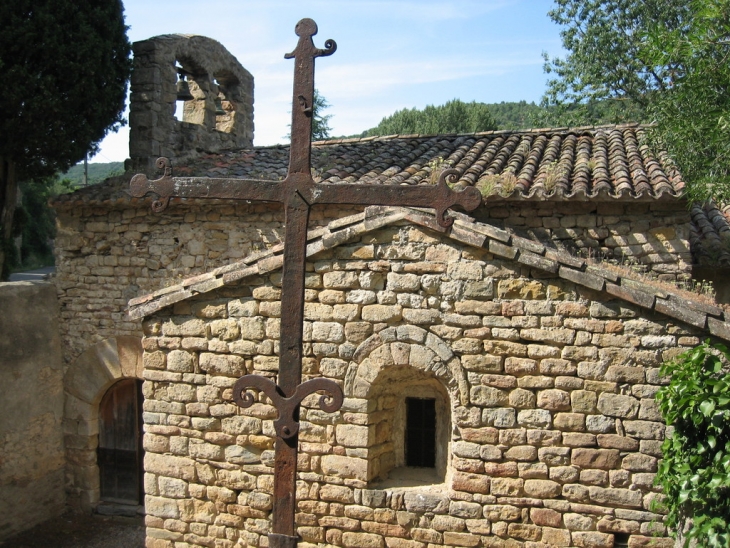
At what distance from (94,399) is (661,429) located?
7.41m

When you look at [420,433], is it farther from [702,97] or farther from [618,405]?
[702,97]

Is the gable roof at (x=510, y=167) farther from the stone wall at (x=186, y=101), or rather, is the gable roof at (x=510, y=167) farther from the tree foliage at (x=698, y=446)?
the tree foliage at (x=698, y=446)

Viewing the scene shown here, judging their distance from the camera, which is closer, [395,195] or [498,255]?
[395,195]

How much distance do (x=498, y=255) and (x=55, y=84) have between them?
7046mm

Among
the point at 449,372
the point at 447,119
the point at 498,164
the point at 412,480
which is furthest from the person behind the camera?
the point at 447,119

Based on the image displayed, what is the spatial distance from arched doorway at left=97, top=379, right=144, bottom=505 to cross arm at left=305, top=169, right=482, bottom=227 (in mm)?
7393

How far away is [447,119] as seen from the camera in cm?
3114

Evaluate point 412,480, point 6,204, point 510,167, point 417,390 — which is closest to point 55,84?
point 6,204

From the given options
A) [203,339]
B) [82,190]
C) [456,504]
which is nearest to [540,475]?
[456,504]

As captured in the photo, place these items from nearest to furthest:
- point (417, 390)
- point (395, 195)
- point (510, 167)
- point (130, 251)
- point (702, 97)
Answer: point (395, 195)
point (417, 390)
point (702, 97)
point (510, 167)
point (130, 251)

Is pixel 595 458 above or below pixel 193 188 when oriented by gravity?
below

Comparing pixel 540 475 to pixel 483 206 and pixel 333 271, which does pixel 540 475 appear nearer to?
pixel 333 271

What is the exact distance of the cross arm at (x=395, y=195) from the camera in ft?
10.9

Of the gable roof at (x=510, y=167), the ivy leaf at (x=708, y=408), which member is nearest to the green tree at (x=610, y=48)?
the gable roof at (x=510, y=167)
